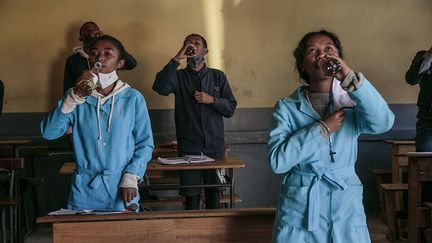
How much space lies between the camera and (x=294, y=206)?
1839 mm

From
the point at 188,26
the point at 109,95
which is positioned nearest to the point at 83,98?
the point at 109,95

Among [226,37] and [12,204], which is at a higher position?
[226,37]

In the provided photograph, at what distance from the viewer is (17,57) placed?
5.52 meters

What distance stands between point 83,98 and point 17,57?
3.61m

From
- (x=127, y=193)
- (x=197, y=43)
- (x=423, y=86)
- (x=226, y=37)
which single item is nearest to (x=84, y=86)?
(x=127, y=193)

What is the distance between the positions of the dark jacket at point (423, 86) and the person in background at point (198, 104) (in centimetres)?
132

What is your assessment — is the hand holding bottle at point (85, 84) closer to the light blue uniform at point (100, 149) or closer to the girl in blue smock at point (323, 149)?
the light blue uniform at point (100, 149)

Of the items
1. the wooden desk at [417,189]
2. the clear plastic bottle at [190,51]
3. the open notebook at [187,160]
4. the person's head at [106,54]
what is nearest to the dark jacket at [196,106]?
the clear plastic bottle at [190,51]

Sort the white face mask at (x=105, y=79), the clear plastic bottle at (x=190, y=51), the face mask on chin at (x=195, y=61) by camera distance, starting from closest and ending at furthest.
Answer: the white face mask at (x=105, y=79), the clear plastic bottle at (x=190, y=51), the face mask on chin at (x=195, y=61)

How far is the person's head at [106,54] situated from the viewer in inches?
95.7

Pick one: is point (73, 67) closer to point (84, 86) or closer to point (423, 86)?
point (423, 86)

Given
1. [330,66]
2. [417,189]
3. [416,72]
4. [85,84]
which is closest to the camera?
[330,66]

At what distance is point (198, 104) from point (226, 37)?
50.7 inches

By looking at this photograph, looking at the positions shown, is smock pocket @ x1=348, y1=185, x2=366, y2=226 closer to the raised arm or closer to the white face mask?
the white face mask
